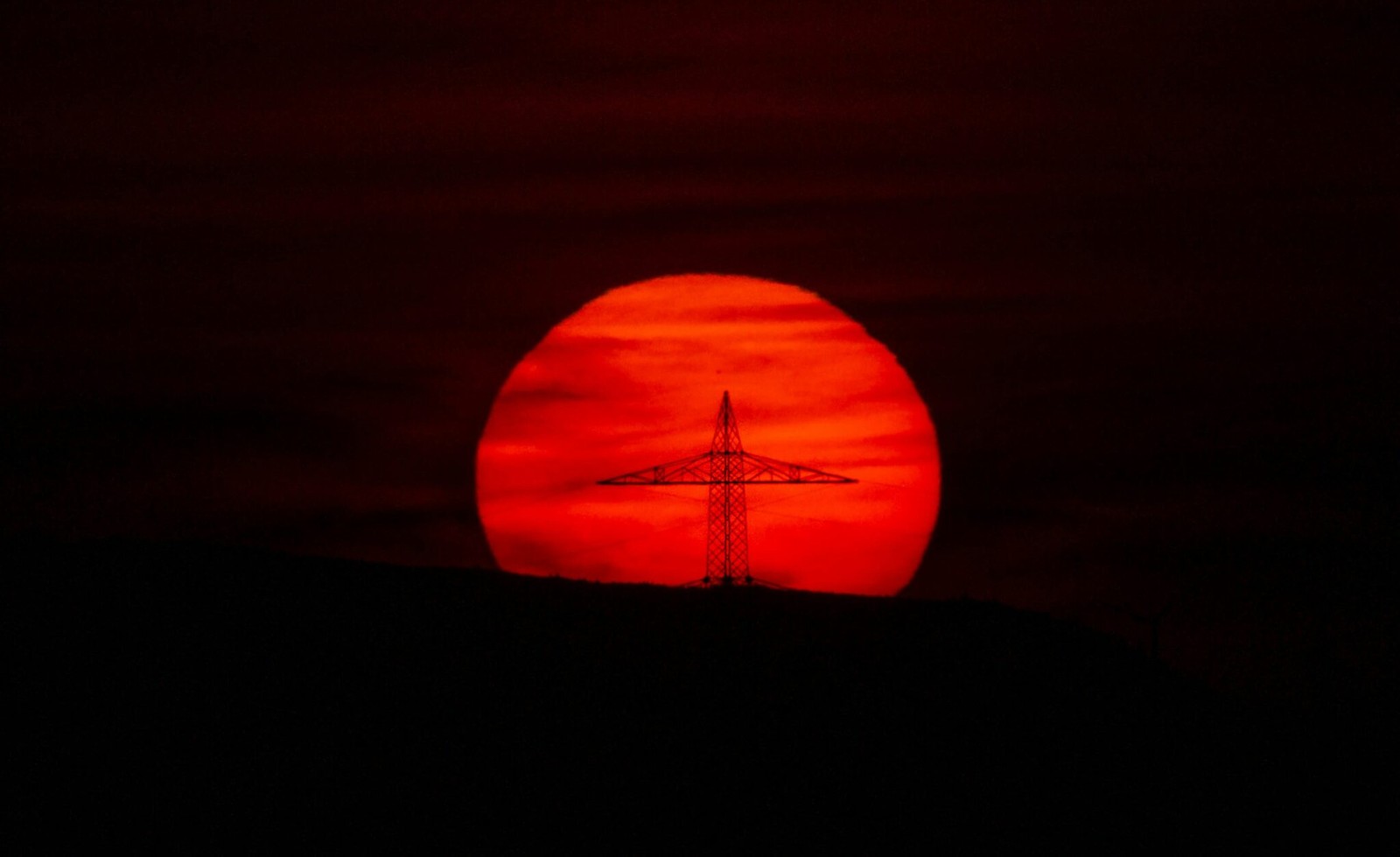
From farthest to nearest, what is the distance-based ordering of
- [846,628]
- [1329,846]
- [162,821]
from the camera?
[846,628] < [1329,846] < [162,821]

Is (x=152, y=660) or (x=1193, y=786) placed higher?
(x=152, y=660)

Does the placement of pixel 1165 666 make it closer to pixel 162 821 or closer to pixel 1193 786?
pixel 1193 786

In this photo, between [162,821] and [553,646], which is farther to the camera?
[553,646]

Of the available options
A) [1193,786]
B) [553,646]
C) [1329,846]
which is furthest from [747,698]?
[1329,846]

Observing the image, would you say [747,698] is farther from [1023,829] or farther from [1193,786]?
[1193,786]

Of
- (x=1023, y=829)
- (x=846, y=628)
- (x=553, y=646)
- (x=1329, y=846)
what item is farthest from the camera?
(x=846, y=628)

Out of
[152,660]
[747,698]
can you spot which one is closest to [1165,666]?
[747,698]
